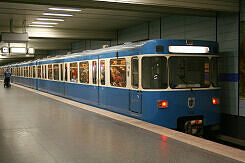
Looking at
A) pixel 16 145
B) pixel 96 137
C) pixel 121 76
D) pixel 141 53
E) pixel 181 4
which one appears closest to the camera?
pixel 16 145

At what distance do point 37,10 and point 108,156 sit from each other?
9.08 metres

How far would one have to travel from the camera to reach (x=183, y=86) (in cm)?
855

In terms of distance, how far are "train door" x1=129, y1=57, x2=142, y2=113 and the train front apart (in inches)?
12.4

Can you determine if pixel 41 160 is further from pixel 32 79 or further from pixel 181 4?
pixel 32 79

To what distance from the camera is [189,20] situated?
1305cm

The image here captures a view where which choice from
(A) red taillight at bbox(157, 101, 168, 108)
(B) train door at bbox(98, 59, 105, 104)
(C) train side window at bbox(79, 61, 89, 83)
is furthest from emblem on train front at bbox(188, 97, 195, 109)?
(C) train side window at bbox(79, 61, 89, 83)

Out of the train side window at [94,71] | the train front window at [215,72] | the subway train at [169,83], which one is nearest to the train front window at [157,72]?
the subway train at [169,83]

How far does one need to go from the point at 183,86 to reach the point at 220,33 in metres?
3.81

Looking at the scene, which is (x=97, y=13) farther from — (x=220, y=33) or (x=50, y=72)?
(x=50, y=72)

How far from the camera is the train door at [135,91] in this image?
28.9 ft

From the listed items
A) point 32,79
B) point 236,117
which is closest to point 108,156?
point 236,117

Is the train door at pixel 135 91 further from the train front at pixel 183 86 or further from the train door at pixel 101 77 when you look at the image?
the train door at pixel 101 77

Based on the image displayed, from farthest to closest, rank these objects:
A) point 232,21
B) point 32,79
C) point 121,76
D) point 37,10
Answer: point 32,79 < point 37,10 < point 232,21 < point 121,76

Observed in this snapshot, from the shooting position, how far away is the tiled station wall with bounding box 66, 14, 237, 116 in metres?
10.5
